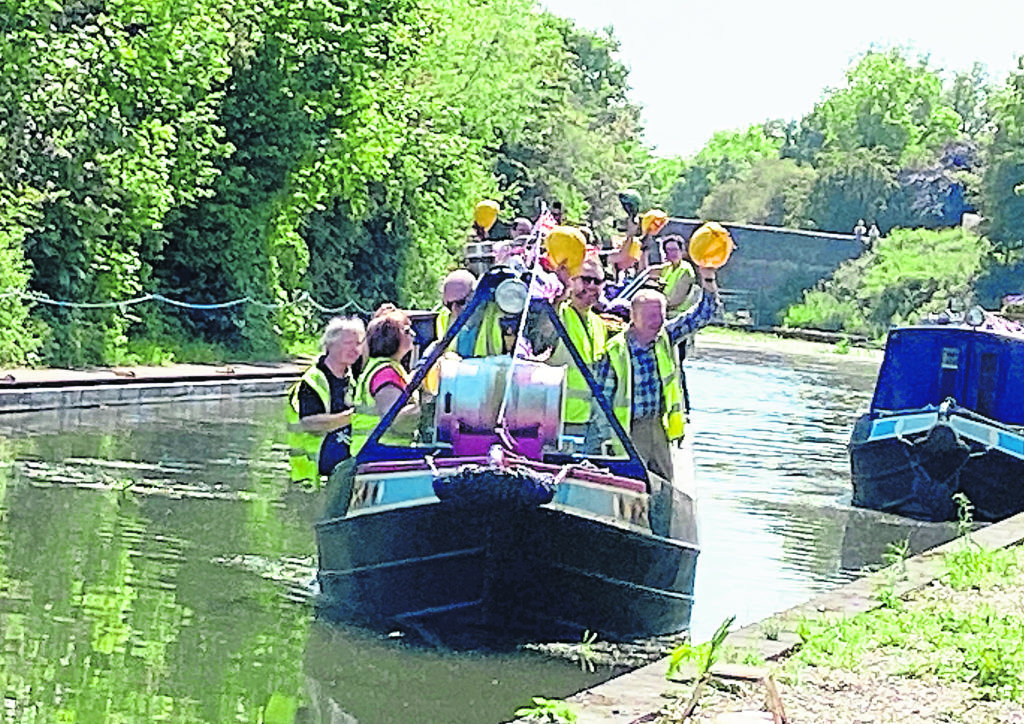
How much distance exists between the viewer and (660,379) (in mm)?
12266

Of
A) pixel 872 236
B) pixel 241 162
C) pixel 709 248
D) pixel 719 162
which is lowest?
pixel 709 248

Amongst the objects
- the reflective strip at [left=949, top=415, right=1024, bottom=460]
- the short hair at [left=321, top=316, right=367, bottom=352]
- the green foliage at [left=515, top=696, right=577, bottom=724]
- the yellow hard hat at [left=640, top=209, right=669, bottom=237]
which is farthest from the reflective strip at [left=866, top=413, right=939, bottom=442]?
the green foliage at [left=515, top=696, right=577, bottom=724]

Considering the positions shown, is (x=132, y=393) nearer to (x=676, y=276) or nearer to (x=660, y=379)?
(x=676, y=276)

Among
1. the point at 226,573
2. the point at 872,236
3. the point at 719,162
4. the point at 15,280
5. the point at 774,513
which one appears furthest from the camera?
the point at 719,162

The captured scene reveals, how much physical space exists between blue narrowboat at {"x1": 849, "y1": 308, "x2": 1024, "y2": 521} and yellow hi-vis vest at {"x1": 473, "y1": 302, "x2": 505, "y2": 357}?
789 cm

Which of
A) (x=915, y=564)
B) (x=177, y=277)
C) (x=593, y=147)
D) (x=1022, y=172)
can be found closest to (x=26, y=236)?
(x=177, y=277)

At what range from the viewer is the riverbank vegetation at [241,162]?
25.5 meters

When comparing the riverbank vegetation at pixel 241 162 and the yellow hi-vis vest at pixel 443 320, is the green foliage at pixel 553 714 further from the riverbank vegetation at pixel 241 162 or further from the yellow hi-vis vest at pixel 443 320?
the riverbank vegetation at pixel 241 162

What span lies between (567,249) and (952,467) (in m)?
7.90

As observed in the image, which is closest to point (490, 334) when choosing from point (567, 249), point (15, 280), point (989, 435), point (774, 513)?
point (567, 249)

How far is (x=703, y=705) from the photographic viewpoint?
326 inches

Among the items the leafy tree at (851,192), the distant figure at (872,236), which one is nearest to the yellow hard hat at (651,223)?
the distant figure at (872,236)

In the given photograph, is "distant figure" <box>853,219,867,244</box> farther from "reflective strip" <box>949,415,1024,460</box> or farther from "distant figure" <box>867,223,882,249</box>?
"reflective strip" <box>949,415,1024,460</box>

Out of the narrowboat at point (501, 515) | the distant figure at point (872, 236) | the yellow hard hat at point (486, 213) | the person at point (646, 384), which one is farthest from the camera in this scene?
the distant figure at point (872, 236)
